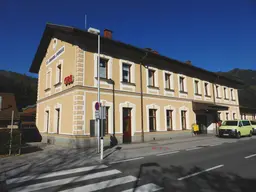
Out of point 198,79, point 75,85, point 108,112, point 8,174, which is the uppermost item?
point 198,79

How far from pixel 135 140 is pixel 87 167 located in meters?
8.34

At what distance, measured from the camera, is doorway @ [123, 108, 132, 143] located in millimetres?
15380

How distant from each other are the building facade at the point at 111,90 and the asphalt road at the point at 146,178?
3.70m

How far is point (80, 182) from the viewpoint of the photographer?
5715 mm

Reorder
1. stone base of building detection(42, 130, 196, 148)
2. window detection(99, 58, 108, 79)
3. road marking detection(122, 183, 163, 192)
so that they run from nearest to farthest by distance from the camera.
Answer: road marking detection(122, 183, 163, 192) < stone base of building detection(42, 130, 196, 148) < window detection(99, 58, 108, 79)

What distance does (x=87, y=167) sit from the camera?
757 cm

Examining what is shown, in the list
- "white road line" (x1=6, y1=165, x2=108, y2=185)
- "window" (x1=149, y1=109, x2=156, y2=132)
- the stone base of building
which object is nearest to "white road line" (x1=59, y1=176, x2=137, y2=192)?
"white road line" (x1=6, y1=165, x2=108, y2=185)

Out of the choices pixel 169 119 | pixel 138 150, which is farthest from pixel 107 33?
pixel 138 150

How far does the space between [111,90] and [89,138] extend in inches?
162

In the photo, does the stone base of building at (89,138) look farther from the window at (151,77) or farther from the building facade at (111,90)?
the window at (151,77)

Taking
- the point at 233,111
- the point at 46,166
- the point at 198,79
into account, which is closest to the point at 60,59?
the point at 46,166

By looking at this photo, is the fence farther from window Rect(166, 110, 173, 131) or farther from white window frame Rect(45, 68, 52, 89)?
window Rect(166, 110, 173, 131)

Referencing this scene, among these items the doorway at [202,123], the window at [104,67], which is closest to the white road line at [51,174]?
the window at [104,67]

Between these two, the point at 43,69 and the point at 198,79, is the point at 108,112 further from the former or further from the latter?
the point at 198,79
